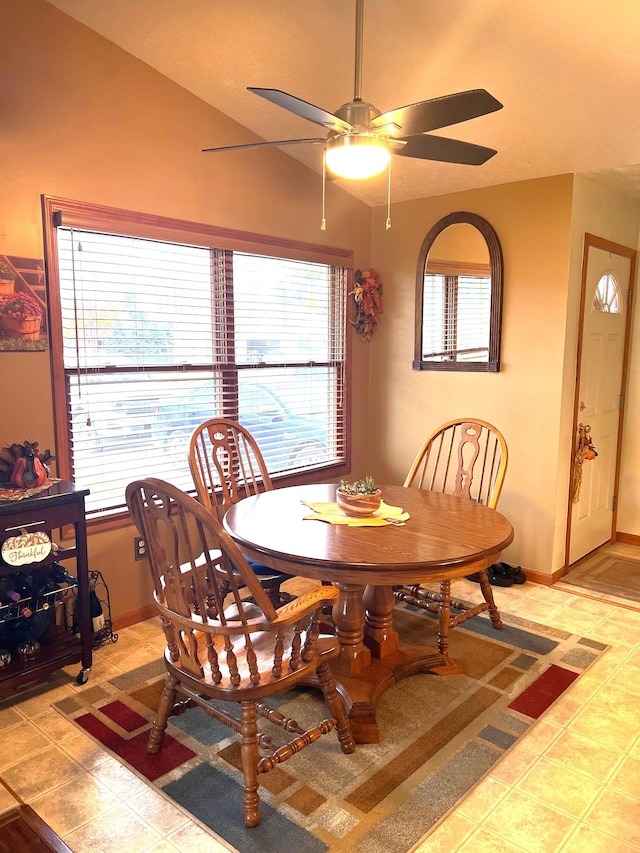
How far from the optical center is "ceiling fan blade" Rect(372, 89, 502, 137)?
71.1 inches

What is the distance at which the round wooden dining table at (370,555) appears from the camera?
78.2 inches

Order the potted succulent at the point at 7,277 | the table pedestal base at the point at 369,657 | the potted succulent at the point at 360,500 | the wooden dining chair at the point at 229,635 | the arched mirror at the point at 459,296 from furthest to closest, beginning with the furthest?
the arched mirror at the point at 459,296, the potted succulent at the point at 7,277, the potted succulent at the point at 360,500, the table pedestal base at the point at 369,657, the wooden dining chair at the point at 229,635

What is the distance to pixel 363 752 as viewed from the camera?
7.15 feet

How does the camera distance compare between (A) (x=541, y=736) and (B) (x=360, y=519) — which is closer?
(A) (x=541, y=736)

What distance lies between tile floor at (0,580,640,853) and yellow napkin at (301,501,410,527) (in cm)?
89

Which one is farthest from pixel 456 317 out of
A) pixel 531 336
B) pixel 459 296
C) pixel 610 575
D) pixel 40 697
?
pixel 40 697

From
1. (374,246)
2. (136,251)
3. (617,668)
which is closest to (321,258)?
(374,246)

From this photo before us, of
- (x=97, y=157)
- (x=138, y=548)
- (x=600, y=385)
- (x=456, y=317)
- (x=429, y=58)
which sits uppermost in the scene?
(x=429, y=58)

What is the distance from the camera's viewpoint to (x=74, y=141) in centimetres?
278

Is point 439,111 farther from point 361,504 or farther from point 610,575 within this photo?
point 610,575

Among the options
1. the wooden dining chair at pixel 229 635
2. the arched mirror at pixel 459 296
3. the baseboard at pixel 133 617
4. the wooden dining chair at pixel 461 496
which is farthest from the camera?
the arched mirror at pixel 459 296

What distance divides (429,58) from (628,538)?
3.49 m

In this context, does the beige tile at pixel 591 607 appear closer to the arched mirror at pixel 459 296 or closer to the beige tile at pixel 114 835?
the arched mirror at pixel 459 296

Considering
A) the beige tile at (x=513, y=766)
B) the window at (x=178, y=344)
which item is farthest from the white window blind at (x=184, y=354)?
the beige tile at (x=513, y=766)
